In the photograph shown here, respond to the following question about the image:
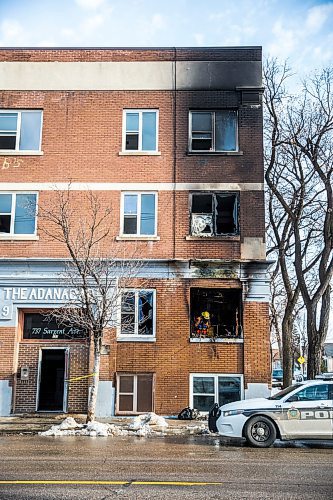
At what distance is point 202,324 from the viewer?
18.6m

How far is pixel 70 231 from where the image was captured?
745 inches

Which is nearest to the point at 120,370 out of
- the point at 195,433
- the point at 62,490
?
the point at 195,433

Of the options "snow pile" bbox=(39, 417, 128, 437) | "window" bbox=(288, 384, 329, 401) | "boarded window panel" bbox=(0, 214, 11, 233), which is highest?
"boarded window panel" bbox=(0, 214, 11, 233)

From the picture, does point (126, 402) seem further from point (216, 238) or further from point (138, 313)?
point (216, 238)

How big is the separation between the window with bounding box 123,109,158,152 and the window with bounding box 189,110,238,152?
1318mm

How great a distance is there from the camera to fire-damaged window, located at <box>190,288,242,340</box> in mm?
18562

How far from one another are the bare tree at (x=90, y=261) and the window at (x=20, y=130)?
7.10 ft

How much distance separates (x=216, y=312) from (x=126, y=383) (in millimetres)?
3750

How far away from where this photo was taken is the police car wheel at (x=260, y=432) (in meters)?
12.6

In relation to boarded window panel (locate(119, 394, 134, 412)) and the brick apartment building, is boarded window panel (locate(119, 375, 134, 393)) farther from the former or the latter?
boarded window panel (locate(119, 394, 134, 412))

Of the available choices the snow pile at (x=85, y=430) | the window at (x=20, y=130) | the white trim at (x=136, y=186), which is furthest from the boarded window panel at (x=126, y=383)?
the window at (x=20, y=130)

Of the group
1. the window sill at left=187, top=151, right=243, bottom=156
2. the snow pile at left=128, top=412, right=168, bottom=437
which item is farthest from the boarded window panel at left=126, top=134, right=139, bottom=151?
the snow pile at left=128, top=412, right=168, bottom=437

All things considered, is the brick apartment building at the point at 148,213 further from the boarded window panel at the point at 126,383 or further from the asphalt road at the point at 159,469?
the asphalt road at the point at 159,469

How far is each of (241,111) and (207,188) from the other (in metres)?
3.04
